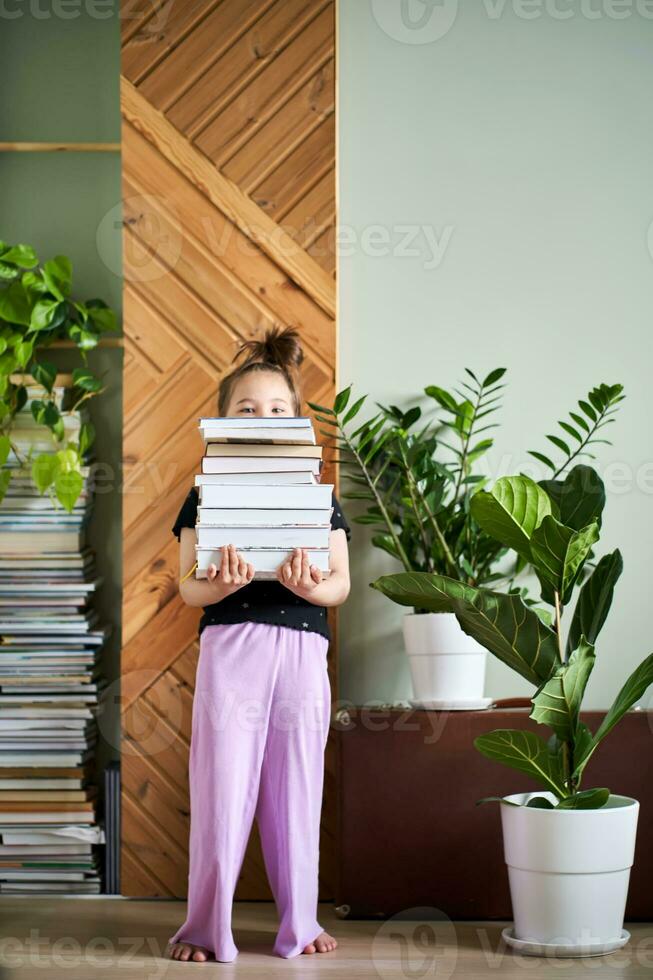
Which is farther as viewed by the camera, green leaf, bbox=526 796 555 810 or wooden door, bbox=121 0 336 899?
wooden door, bbox=121 0 336 899

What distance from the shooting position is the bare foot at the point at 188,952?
205cm

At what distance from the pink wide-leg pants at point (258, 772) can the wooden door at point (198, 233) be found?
53 cm

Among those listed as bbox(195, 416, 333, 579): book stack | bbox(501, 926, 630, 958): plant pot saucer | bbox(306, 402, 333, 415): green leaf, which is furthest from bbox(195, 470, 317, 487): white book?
bbox(501, 926, 630, 958): plant pot saucer

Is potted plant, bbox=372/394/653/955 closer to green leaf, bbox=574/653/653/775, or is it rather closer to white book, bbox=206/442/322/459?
green leaf, bbox=574/653/653/775

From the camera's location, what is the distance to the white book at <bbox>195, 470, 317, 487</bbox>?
2084mm

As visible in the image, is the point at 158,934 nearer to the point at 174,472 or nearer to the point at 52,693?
the point at 52,693

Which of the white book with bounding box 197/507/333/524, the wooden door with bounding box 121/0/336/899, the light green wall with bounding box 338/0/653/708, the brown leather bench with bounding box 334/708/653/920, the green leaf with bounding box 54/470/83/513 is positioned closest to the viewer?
the white book with bounding box 197/507/333/524

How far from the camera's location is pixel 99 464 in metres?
2.87

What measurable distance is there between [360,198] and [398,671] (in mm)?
1335

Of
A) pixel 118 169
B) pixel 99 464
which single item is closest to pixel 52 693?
pixel 99 464

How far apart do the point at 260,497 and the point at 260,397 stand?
0.29m

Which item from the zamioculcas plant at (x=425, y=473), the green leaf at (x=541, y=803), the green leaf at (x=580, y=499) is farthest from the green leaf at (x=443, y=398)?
the green leaf at (x=541, y=803)

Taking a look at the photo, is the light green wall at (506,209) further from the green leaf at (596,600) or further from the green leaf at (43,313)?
the green leaf at (43,313)

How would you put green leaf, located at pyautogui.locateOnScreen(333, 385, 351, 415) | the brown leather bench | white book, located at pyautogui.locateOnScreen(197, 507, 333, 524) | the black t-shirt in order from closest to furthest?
white book, located at pyautogui.locateOnScreen(197, 507, 333, 524)
the black t-shirt
the brown leather bench
green leaf, located at pyautogui.locateOnScreen(333, 385, 351, 415)
